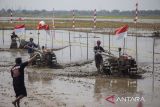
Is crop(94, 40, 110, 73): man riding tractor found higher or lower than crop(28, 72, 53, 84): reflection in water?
higher

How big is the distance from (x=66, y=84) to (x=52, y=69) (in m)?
4.31

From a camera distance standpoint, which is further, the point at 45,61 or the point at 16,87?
the point at 45,61

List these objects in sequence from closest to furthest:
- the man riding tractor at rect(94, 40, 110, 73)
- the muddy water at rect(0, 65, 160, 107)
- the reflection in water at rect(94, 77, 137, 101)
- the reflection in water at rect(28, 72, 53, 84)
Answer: the muddy water at rect(0, 65, 160, 107) < the reflection in water at rect(94, 77, 137, 101) < the reflection in water at rect(28, 72, 53, 84) < the man riding tractor at rect(94, 40, 110, 73)

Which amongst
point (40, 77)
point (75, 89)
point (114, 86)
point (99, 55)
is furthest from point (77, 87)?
point (99, 55)

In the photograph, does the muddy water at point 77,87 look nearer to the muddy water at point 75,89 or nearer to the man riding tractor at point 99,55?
the muddy water at point 75,89

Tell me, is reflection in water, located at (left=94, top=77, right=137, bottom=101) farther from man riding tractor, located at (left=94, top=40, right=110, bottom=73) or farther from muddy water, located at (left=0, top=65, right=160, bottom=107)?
man riding tractor, located at (left=94, top=40, right=110, bottom=73)

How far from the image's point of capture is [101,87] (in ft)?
51.2

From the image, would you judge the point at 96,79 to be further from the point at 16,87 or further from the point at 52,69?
the point at 16,87

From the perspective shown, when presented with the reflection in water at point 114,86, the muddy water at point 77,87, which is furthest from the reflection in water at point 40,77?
the reflection in water at point 114,86

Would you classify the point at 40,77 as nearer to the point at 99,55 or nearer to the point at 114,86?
the point at 99,55

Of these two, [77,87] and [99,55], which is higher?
[99,55]

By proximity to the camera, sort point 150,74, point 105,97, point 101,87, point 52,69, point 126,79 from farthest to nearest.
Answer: point 52,69, point 150,74, point 126,79, point 101,87, point 105,97

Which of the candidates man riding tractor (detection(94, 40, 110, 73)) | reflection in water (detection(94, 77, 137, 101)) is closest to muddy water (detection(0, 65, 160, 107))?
reflection in water (detection(94, 77, 137, 101))

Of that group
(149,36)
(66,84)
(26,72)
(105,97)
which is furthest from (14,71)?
(149,36)
